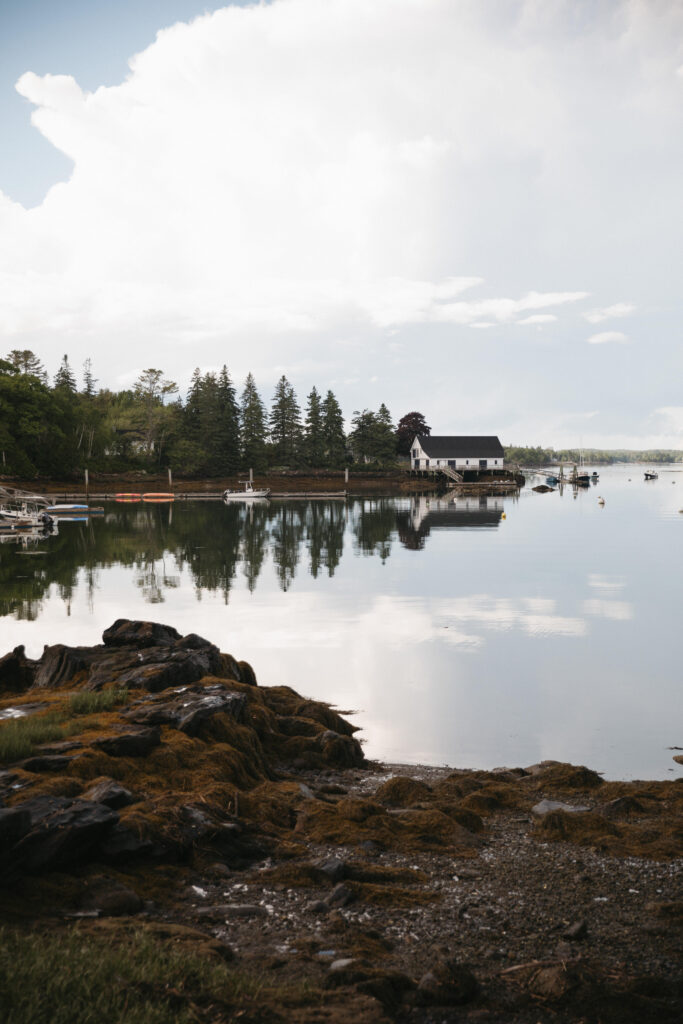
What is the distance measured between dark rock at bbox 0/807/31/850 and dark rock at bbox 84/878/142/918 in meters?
0.73

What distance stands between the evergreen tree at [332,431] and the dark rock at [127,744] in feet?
364

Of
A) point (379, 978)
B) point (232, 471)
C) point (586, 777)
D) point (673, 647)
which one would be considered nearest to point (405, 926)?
point (379, 978)

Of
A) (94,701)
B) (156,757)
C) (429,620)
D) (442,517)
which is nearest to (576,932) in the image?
(156,757)

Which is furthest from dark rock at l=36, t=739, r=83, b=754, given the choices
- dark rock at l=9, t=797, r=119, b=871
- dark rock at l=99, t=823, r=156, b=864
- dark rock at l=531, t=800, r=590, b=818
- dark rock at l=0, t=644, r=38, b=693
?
dark rock at l=531, t=800, r=590, b=818

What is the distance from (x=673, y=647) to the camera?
2002 cm

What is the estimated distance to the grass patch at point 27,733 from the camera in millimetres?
8828

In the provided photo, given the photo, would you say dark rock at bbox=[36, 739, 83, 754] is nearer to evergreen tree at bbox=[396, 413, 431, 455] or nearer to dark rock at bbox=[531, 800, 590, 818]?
dark rock at bbox=[531, 800, 590, 818]

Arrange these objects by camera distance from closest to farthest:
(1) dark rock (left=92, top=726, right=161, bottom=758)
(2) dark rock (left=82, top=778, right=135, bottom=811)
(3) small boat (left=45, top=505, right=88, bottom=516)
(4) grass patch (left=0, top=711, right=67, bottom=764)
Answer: (2) dark rock (left=82, top=778, right=135, bottom=811), (4) grass patch (left=0, top=711, right=67, bottom=764), (1) dark rock (left=92, top=726, right=161, bottom=758), (3) small boat (left=45, top=505, right=88, bottom=516)

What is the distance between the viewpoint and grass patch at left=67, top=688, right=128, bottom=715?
11.0 meters

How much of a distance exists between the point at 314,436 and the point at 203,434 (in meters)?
17.3

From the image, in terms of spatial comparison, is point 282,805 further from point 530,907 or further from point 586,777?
point 586,777

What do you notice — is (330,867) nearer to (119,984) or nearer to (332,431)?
(119,984)

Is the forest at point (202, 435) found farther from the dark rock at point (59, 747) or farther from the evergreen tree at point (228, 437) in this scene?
the dark rock at point (59, 747)

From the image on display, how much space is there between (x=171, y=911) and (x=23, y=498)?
5843 cm
